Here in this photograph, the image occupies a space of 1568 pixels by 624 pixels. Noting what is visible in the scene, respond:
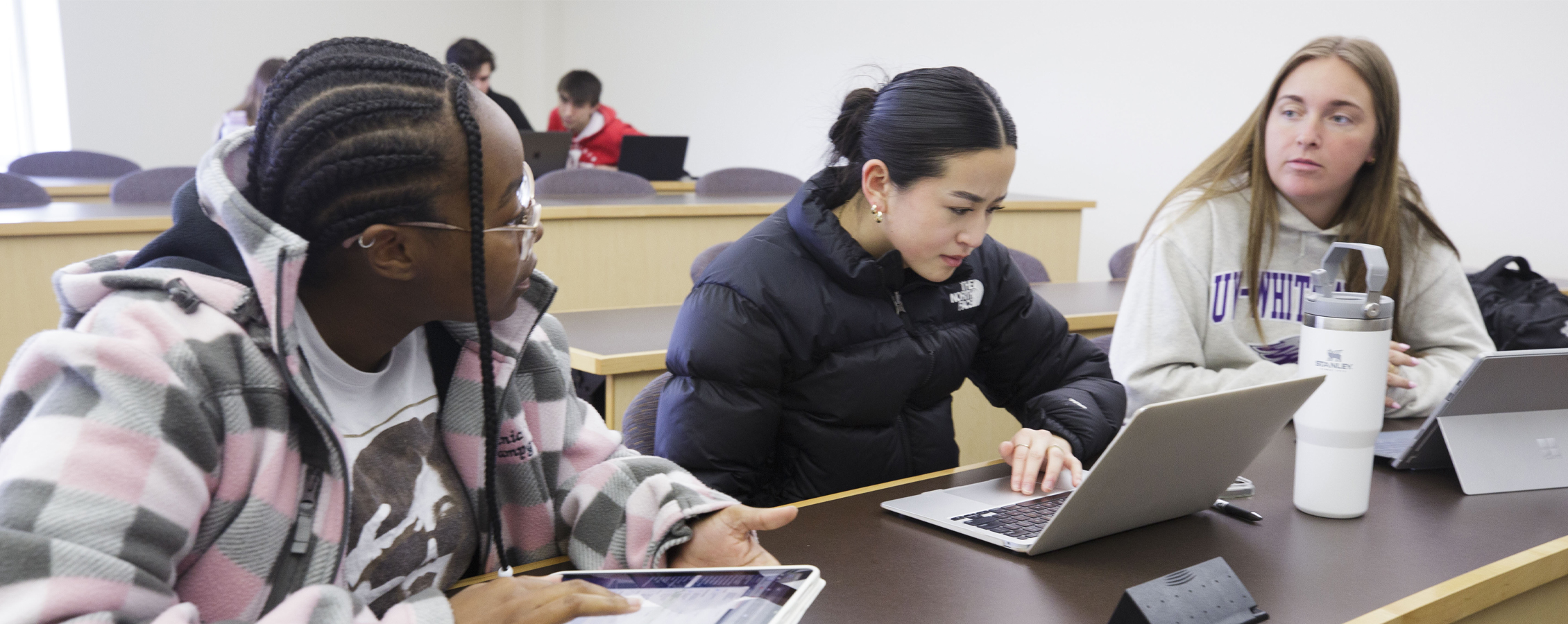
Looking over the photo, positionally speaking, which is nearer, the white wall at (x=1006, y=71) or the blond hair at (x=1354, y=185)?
the blond hair at (x=1354, y=185)

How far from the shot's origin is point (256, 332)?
730mm

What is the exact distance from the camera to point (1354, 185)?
67.5 inches

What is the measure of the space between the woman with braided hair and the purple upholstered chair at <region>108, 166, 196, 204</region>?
9.15 ft

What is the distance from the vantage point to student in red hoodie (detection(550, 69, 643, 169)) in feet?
19.6

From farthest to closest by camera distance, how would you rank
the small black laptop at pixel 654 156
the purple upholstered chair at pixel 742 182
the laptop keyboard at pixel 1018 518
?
1. the small black laptop at pixel 654 156
2. the purple upholstered chair at pixel 742 182
3. the laptop keyboard at pixel 1018 518

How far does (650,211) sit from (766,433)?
2241 mm

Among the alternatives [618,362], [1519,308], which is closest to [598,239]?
[618,362]

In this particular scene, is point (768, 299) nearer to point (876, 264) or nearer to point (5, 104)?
point (876, 264)

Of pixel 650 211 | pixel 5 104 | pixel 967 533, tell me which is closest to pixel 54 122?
pixel 5 104

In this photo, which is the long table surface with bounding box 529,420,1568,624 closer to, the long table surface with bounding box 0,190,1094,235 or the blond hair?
the blond hair

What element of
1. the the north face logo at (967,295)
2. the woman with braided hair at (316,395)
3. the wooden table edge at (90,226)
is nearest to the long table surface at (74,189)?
the wooden table edge at (90,226)

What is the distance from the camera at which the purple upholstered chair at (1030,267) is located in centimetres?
269

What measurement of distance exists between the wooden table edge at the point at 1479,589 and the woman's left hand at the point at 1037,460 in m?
0.33

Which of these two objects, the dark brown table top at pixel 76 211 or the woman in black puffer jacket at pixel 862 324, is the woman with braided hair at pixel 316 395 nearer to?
the woman in black puffer jacket at pixel 862 324
